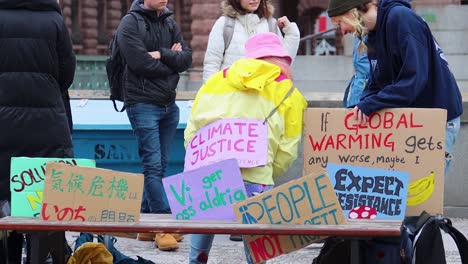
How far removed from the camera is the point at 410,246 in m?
4.79

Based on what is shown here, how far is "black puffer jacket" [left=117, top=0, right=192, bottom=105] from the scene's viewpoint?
6.89m

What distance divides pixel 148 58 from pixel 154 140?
1.73 feet

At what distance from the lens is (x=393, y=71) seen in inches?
194

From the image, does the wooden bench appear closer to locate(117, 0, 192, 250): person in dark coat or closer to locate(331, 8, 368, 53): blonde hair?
locate(331, 8, 368, 53): blonde hair

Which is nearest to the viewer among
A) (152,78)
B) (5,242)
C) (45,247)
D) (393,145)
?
(393,145)

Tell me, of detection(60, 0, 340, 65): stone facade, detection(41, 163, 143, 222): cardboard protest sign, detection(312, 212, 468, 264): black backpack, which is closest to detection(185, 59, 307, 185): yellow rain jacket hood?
detection(312, 212, 468, 264): black backpack

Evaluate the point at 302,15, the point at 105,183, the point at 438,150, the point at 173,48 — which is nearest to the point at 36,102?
the point at 105,183

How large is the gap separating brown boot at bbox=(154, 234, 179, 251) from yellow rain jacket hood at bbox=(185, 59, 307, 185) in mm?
1823

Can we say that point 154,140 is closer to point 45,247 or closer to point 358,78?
point 358,78

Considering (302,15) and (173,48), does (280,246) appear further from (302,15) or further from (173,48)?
(302,15)

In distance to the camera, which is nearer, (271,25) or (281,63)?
(281,63)

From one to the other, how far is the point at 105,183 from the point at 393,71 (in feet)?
4.50

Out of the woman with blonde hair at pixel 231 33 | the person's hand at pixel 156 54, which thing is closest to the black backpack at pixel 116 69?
the person's hand at pixel 156 54

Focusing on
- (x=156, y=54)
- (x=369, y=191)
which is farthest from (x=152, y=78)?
Result: (x=369, y=191)
